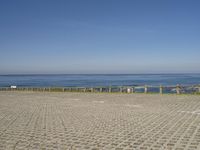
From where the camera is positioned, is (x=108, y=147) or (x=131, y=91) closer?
(x=108, y=147)

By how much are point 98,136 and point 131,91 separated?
69.7ft

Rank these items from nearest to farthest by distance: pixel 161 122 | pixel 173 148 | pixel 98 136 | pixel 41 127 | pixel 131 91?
pixel 173 148 → pixel 98 136 → pixel 41 127 → pixel 161 122 → pixel 131 91

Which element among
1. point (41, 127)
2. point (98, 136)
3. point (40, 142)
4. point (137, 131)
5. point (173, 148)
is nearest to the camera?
point (173, 148)

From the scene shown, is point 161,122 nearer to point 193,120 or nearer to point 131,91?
point 193,120

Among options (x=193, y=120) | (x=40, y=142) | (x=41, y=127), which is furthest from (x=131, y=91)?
(x=40, y=142)

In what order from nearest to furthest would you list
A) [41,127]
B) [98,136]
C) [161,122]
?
[98,136], [41,127], [161,122]

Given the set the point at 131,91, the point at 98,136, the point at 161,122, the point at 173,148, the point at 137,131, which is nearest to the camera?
the point at 173,148

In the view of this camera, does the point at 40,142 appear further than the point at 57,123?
No

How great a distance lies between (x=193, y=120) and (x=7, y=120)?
27.3ft

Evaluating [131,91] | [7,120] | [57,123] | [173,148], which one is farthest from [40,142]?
[131,91]

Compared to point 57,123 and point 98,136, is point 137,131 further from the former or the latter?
point 57,123

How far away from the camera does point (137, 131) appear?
900 centimetres

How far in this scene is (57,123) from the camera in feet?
35.4

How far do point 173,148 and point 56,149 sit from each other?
316 centimetres
